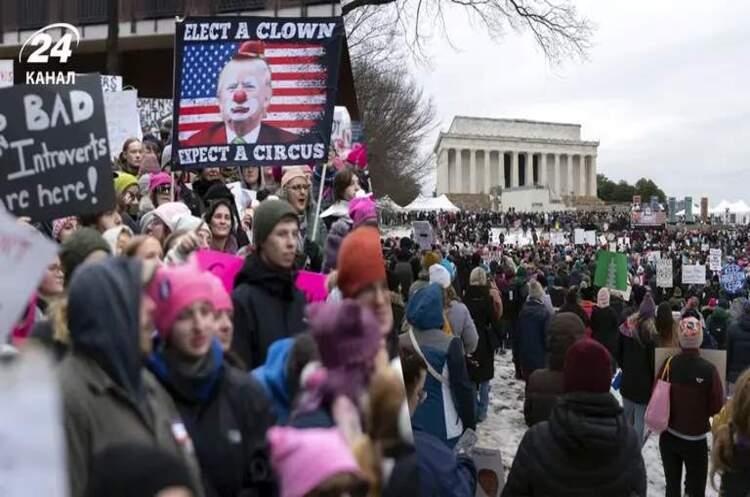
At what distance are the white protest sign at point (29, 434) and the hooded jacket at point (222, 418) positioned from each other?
1.67 ft

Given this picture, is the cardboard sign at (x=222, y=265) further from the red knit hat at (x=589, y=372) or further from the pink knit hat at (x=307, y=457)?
the red knit hat at (x=589, y=372)

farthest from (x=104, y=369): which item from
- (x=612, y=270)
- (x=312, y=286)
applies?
(x=612, y=270)

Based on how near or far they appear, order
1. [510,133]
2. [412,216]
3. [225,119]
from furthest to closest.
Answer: [510,133]
[412,216]
[225,119]

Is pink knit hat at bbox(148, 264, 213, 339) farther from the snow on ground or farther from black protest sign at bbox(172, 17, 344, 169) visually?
the snow on ground

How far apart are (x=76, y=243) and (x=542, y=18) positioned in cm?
1420

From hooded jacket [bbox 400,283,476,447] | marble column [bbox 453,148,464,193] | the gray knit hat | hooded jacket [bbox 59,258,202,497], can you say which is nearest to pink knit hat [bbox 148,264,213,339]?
hooded jacket [bbox 59,258,202,497]

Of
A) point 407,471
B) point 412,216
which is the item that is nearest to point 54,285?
point 407,471

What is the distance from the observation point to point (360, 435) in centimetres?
223

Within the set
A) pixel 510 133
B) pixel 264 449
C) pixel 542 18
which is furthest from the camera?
pixel 510 133

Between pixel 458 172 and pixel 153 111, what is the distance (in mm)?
102568

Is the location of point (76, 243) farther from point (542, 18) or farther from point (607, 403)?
point (542, 18)

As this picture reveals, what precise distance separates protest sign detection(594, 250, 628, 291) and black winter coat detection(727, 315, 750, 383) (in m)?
3.02

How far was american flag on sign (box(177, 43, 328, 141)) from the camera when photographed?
345 cm

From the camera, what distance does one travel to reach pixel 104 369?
182cm
